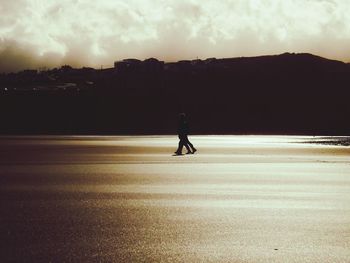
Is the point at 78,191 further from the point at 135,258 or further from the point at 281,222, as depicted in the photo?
the point at 135,258

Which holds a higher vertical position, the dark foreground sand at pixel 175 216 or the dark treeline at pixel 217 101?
the dark treeline at pixel 217 101

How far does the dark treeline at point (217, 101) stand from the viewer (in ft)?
379

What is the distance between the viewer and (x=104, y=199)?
11.7 metres

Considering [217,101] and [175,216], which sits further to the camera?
[217,101]

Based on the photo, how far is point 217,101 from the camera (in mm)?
149375

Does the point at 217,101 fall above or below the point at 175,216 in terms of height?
above

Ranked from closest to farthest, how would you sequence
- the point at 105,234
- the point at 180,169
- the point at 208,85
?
the point at 105,234, the point at 180,169, the point at 208,85

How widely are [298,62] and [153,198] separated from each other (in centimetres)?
16720

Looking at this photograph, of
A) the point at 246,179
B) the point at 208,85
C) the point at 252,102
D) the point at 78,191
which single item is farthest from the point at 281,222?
the point at 208,85

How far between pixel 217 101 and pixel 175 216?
460 feet

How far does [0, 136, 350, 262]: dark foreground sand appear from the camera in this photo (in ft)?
23.6

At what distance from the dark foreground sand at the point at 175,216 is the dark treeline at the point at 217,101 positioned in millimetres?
88158

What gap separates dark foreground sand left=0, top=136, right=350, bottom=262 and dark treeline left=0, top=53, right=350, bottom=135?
289 ft

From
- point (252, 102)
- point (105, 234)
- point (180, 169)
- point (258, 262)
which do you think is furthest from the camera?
point (252, 102)
